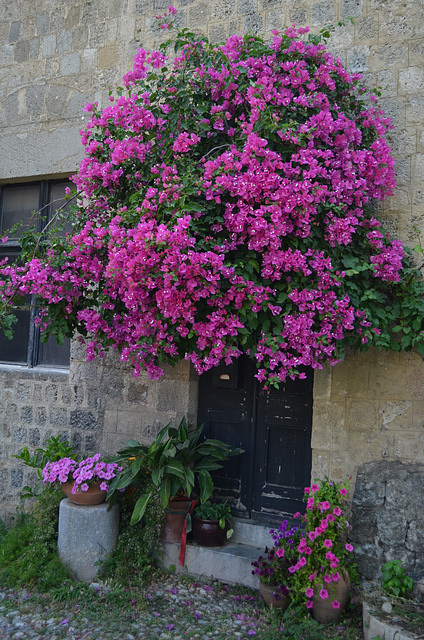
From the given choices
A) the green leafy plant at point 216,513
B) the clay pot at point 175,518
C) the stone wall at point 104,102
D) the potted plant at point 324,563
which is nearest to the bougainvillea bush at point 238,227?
the stone wall at point 104,102

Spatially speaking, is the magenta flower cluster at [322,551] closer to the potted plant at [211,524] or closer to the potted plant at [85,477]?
the potted plant at [211,524]

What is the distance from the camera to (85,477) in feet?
12.6

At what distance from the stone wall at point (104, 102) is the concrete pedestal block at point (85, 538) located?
0.72 m

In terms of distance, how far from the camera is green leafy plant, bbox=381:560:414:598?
3.19 m

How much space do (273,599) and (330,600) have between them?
345mm

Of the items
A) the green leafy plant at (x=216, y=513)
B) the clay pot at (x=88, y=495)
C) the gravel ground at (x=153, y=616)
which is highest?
the clay pot at (x=88, y=495)

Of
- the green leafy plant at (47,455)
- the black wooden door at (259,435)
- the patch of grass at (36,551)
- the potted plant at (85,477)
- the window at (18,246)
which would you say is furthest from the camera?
the window at (18,246)

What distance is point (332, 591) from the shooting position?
3.15 meters

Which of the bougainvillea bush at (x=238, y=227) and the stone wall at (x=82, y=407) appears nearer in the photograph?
the bougainvillea bush at (x=238, y=227)

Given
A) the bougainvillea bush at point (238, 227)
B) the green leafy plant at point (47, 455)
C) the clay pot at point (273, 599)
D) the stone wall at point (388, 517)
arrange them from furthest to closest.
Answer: the green leafy plant at point (47, 455) → the stone wall at point (388, 517) → the clay pot at point (273, 599) → the bougainvillea bush at point (238, 227)

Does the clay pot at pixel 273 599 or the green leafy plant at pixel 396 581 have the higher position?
the green leafy plant at pixel 396 581

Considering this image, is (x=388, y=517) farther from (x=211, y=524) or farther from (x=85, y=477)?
(x=85, y=477)

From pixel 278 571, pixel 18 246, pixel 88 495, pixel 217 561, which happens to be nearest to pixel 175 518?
pixel 217 561

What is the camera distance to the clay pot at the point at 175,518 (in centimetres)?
385
